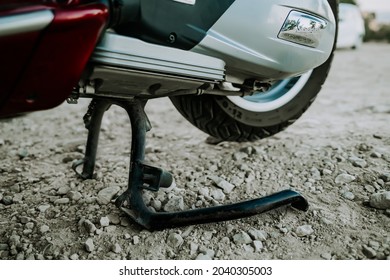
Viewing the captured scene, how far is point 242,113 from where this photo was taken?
1490 millimetres

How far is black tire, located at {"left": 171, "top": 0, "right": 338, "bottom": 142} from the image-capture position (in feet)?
4.77

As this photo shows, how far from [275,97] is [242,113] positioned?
0.58ft

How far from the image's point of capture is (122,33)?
3.28ft

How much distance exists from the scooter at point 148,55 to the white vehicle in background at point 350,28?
5175 millimetres

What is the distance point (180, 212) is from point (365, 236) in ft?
1.64

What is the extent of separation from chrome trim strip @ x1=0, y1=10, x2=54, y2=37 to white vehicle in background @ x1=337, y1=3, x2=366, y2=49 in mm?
5941

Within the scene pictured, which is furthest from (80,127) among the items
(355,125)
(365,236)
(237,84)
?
(365,236)

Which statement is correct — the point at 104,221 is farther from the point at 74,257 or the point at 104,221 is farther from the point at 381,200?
the point at 381,200

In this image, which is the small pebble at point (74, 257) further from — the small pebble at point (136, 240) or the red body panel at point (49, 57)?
the red body panel at point (49, 57)

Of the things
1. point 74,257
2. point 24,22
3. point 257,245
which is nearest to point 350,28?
point 257,245

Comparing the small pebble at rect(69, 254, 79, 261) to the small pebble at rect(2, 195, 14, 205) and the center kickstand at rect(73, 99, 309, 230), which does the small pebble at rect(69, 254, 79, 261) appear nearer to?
the center kickstand at rect(73, 99, 309, 230)

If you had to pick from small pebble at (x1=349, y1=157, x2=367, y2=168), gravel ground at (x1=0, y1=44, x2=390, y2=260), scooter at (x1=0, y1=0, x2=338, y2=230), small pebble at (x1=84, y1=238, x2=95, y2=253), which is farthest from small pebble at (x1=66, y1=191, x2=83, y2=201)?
small pebble at (x1=349, y1=157, x2=367, y2=168)

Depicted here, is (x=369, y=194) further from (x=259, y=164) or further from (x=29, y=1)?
(x=29, y=1)

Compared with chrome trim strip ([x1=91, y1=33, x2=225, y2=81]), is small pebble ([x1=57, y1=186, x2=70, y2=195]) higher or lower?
lower
